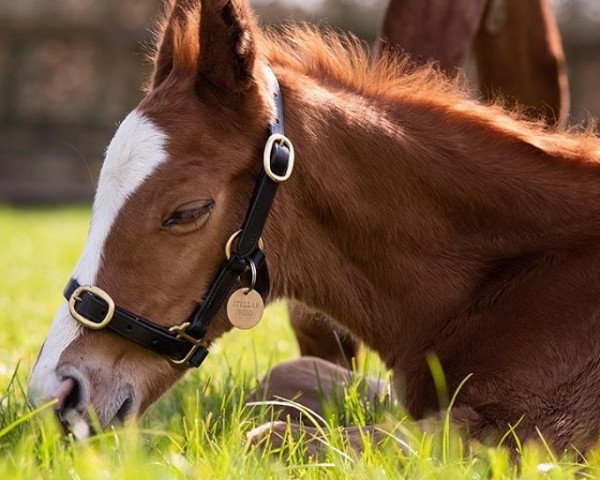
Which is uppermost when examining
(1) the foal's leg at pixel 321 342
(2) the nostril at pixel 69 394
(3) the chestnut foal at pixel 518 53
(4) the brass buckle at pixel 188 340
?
(3) the chestnut foal at pixel 518 53

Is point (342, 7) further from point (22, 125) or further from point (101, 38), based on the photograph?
point (22, 125)

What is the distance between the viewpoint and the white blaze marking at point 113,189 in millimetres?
2836

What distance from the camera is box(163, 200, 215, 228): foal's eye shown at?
2.86m

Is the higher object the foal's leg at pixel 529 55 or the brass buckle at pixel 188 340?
the foal's leg at pixel 529 55

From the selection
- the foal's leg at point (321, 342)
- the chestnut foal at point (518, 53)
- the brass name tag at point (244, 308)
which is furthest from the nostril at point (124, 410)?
the chestnut foal at point (518, 53)

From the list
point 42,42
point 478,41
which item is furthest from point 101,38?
point 478,41

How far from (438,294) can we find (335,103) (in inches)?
27.0

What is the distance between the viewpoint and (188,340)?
2967 mm

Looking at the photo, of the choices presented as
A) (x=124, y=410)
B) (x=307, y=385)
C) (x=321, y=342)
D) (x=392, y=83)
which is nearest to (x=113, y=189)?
(x=124, y=410)

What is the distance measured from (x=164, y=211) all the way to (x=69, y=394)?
57cm

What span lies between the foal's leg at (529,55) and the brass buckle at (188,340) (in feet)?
8.19

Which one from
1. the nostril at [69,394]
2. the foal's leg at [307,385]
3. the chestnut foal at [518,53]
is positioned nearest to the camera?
the nostril at [69,394]

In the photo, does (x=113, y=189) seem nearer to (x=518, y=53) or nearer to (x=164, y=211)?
(x=164, y=211)

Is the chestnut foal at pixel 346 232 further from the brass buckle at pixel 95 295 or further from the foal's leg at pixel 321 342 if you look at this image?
the foal's leg at pixel 321 342
